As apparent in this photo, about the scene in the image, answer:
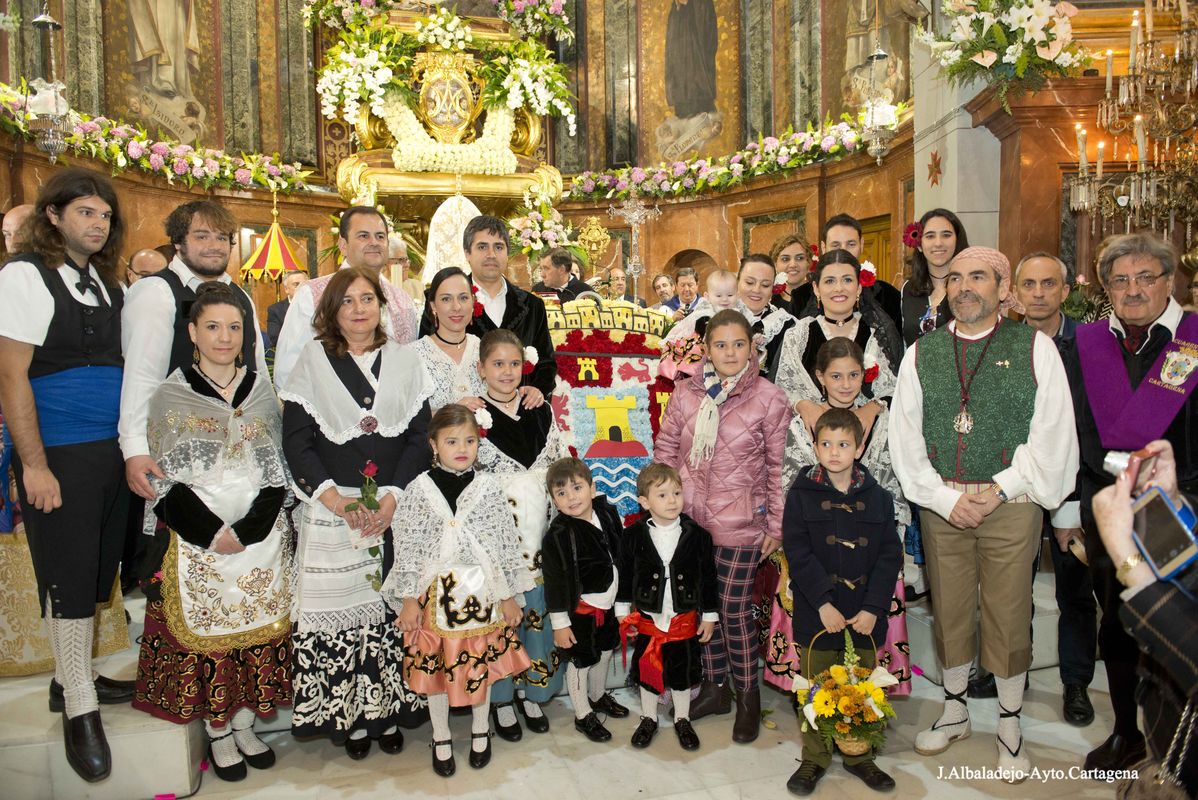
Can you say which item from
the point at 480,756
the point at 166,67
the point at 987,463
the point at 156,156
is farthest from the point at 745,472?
the point at 166,67

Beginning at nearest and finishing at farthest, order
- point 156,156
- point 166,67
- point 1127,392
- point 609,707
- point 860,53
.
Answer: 1. point 1127,392
2. point 609,707
3. point 156,156
4. point 860,53
5. point 166,67

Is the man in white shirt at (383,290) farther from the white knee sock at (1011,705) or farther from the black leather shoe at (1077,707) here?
the black leather shoe at (1077,707)

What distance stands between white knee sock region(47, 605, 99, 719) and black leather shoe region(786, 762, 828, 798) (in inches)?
98.6

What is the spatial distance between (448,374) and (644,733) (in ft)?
5.52

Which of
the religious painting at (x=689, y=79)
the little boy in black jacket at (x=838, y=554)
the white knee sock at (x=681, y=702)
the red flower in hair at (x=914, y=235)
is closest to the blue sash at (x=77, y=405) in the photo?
the white knee sock at (x=681, y=702)

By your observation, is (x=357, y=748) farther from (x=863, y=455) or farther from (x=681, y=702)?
(x=863, y=455)

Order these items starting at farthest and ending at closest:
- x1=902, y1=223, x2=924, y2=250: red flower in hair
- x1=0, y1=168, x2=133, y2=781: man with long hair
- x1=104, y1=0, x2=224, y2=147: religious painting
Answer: x1=104, y1=0, x2=224, y2=147: religious painting, x1=902, y1=223, x2=924, y2=250: red flower in hair, x1=0, y1=168, x2=133, y2=781: man with long hair

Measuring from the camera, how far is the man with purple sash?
2.87 meters

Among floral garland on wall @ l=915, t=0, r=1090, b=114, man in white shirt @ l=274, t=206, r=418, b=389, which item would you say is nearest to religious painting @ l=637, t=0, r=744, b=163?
floral garland on wall @ l=915, t=0, r=1090, b=114

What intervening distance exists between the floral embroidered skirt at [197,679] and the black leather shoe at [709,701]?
5.66 feet

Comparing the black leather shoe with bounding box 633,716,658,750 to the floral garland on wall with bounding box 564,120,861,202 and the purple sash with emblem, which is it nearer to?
the purple sash with emblem

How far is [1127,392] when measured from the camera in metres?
2.99

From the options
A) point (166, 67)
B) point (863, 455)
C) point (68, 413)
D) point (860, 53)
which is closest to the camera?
point (68, 413)

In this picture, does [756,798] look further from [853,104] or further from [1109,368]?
[853,104]
